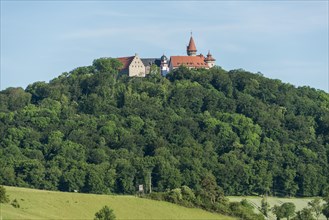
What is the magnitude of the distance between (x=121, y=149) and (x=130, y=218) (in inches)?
3067

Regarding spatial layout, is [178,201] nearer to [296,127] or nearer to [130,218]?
[130,218]

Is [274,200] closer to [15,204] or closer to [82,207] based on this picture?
[82,207]

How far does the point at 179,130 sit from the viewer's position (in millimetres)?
184875

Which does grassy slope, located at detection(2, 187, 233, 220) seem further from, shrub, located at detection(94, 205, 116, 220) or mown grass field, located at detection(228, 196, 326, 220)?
mown grass field, located at detection(228, 196, 326, 220)

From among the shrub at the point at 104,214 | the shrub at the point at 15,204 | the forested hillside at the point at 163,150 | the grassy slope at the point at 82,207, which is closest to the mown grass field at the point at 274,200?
the forested hillside at the point at 163,150

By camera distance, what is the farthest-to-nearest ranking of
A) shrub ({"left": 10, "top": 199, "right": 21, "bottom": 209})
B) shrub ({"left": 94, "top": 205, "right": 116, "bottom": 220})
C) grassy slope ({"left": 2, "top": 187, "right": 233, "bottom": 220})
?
grassy slope ({"left": 2, "top": 187, "right": 233, "bottom": 220}), shrub ({"left": 94, "top": 205, "right": 116, "bottom": 220}), shrub ({"left": 10, "top": 199, "right": 21, "bottom": 209})

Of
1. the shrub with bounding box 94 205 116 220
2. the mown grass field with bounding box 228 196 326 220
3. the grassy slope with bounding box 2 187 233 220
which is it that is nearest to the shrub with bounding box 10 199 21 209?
the grassy slope with bounding box 2 187 233 220

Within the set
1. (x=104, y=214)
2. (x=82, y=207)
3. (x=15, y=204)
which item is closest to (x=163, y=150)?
(x=82, y=207)

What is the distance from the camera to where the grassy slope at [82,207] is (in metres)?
88.6

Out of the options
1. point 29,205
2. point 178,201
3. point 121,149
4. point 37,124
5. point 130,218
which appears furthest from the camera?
point 37,124

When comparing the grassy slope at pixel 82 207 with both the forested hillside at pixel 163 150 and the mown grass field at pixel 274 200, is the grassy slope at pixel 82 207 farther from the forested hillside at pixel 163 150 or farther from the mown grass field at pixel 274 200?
the forested hillside at pixel 163 150

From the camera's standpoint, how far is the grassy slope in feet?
291

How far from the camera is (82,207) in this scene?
315 ft

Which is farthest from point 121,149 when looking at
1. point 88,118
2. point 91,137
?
point 88,118
